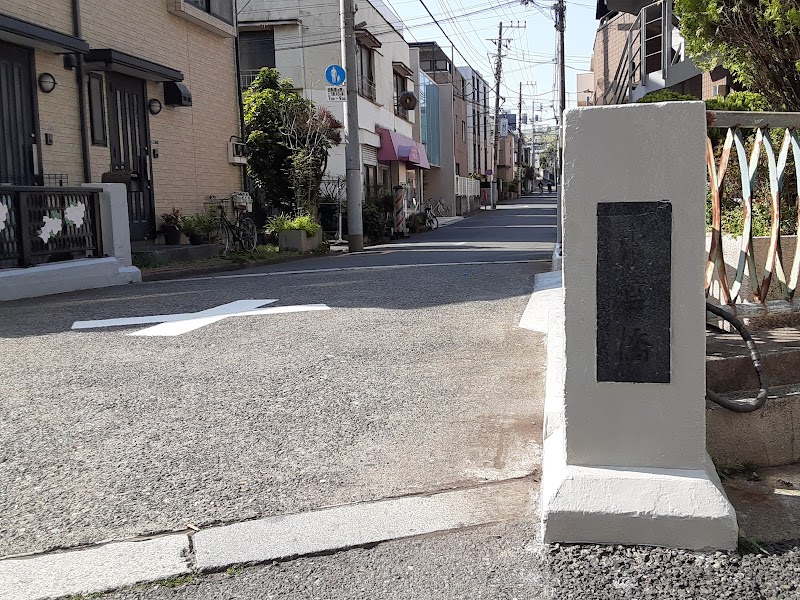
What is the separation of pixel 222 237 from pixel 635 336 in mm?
14545

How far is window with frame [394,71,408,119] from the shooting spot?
3647cm

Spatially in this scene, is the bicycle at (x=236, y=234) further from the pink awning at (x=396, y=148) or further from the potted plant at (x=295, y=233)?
the pink awning at (x=396, y=148)

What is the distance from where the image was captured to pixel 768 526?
2.84 metres

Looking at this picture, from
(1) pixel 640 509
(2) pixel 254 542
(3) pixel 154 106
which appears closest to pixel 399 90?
(3) pixel 154 106

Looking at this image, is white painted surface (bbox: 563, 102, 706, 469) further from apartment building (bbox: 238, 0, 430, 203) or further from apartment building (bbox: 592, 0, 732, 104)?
apartment building (bbox: 238, 0, 430, 203)

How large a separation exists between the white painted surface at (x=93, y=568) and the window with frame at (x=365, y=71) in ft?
92.3

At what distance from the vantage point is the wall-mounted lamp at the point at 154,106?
1573 centimetres

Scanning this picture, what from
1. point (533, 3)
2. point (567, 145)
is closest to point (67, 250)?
point (567, 145)

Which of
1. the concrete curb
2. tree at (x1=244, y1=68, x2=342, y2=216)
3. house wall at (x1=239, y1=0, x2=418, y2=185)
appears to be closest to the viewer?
the concrete curb

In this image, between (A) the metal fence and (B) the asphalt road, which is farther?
(A) the metal fence

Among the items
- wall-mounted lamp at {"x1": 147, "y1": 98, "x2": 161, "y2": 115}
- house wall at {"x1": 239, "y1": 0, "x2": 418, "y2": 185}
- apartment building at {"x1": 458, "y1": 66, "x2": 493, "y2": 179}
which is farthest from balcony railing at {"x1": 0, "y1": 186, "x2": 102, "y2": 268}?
apartment building at {"x1": 458, "y1": 66, "x2": 493, "y2": 179}

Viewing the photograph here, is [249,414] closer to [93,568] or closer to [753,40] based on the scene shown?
[93,568]

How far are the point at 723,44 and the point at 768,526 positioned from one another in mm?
3262

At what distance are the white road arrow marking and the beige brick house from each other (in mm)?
5814
